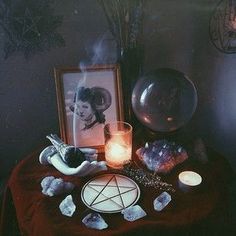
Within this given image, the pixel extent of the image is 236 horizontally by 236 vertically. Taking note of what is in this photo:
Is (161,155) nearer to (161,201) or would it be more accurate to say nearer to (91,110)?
(161,201)

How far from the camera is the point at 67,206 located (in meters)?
1.00

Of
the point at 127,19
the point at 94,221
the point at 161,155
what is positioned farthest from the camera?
the point at 127,19

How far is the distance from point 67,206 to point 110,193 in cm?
14

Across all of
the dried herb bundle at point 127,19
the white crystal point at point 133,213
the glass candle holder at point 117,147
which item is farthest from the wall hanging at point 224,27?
the white crystal point at point 133,213

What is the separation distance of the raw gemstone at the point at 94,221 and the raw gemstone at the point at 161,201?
169 millimetres

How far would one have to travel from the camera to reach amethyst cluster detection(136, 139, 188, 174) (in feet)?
3.80

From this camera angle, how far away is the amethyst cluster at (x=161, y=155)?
1.16 m

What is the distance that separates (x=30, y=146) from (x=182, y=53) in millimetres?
805

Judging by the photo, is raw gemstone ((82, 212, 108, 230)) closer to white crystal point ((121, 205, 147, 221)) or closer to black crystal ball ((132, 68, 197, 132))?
white crystal point ((121, 205, 147, 221))

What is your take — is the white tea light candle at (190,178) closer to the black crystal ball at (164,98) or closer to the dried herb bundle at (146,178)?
the dried herb bundle at (146,178)

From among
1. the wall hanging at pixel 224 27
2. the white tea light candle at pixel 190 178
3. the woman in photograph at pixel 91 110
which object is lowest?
the white tea light candle at pixel 190 178

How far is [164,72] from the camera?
1.21 m

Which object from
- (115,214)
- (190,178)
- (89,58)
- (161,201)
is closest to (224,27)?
(89,58)

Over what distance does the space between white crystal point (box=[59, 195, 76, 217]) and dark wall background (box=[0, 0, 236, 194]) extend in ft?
1.87
